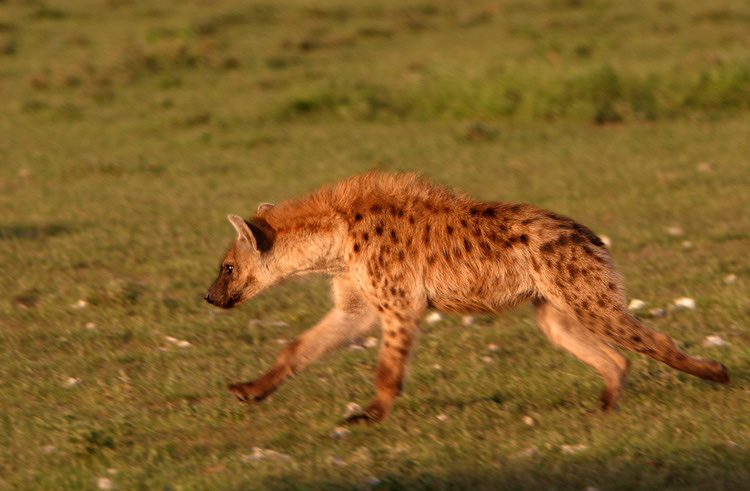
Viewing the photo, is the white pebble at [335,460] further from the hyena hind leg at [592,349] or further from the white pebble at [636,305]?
the white pebble at [636,305]

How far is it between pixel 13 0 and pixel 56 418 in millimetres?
12752

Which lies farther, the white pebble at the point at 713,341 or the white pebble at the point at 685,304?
the white pebble at the point at 685,304

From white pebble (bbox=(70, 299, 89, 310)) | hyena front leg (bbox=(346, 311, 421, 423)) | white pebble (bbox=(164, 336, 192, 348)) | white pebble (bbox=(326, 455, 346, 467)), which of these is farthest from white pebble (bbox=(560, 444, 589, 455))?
white pebble (bbox=(70, 299, 89, 310))

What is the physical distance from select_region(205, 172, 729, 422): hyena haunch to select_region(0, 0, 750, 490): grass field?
0.77 ft

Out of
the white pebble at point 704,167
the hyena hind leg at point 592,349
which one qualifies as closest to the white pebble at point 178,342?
the hyena hind leg at point 592,349

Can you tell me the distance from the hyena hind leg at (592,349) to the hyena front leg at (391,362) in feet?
1.98

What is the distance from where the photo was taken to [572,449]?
411 cm

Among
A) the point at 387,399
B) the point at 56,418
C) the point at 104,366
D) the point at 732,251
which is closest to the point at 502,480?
the point at 387,399

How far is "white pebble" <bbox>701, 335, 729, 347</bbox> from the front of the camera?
5.26 meters

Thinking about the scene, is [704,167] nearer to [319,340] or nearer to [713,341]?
[713,341]

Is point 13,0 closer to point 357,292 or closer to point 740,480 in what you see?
point 357,292

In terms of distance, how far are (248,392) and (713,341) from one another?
227 centimetres

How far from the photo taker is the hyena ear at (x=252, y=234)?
15.7 ft

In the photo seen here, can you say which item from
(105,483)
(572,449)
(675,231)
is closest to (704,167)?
(675,231)
